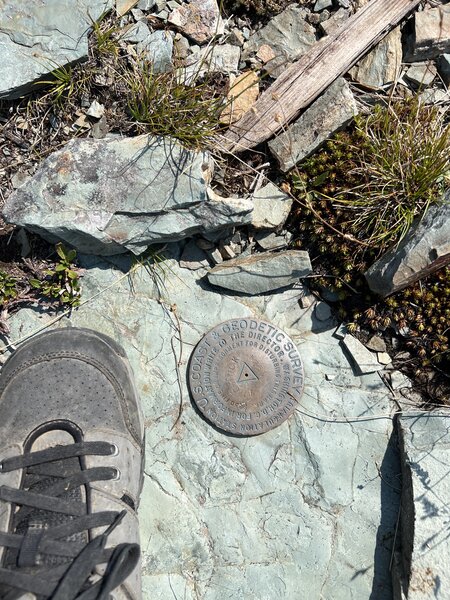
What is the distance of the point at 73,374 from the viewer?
3.79 m

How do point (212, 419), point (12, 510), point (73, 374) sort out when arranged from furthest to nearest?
1. point (212, 419)
2. point (73, 374)
3. point (12, 510)

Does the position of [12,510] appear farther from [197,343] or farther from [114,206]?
[114,206]

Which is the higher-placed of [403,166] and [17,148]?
[17,148]

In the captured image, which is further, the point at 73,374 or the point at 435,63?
the point at 435,63

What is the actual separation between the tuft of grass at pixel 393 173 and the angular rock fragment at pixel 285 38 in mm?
642

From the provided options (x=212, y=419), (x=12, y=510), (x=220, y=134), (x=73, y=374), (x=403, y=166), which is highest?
(x=220, y=134)

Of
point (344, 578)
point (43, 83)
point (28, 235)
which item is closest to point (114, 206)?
point (28, 235)

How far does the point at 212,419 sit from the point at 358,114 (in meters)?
2.07

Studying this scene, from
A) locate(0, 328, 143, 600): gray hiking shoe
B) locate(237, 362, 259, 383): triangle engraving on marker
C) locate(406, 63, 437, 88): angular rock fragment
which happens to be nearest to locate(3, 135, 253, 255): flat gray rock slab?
locate(0, 328, 143, 600): gray hiking shoe

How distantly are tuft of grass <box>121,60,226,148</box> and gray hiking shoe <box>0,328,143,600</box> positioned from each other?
1326 mm

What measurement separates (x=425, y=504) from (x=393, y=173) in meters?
1.95

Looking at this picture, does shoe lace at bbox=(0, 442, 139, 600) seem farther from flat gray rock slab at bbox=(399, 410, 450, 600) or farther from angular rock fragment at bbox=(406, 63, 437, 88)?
angular rock fragment at bbox=(406, 63, 437, 88)

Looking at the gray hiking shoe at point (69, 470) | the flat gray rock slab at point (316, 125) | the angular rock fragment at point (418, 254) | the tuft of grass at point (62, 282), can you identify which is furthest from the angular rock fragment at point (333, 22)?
the gray hiking shoe at point (69, 470)

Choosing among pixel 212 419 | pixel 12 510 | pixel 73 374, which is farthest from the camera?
pixel 212 419
